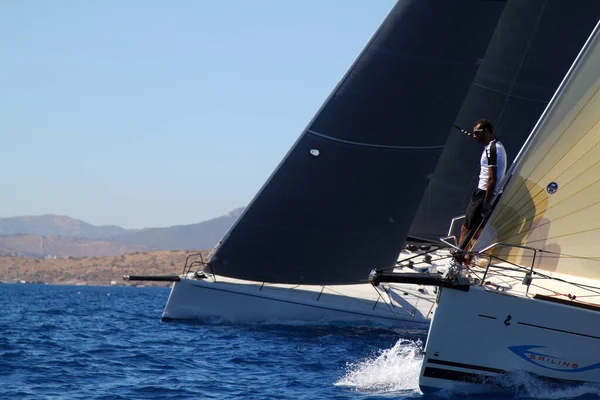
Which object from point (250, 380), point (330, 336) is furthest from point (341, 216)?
point (250, 380)

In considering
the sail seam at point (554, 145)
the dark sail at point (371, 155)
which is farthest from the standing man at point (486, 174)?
the dark sail at point (371, 155)

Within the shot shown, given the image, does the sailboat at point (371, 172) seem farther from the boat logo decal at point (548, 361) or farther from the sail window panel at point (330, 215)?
the boat logo decal at point (548, 361)

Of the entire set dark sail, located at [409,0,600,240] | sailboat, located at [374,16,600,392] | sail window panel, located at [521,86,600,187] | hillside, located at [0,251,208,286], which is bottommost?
hillside, located at [0,251,208,286]

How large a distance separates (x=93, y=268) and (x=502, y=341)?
5623 inches

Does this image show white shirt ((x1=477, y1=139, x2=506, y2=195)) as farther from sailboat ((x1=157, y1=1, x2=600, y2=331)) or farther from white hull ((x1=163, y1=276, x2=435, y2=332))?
white hull ((x1=163, y1=276, x2=435, y2=332))

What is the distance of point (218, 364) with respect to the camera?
14914 millimetres

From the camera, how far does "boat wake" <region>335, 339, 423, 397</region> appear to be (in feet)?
41.4

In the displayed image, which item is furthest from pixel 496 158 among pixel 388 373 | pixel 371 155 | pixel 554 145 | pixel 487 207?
pixel 371 155

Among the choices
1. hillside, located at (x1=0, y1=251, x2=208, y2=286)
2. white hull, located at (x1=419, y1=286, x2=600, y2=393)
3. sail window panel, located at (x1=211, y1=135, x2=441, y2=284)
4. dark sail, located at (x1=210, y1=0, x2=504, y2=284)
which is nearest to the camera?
white hull, located at (x1=419, y1=286, x2=600, y2=393)

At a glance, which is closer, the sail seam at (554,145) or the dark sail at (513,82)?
the sail seam at (554,145)

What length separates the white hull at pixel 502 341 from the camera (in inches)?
455

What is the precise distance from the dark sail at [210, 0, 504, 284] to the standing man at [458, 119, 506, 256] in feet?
20.7

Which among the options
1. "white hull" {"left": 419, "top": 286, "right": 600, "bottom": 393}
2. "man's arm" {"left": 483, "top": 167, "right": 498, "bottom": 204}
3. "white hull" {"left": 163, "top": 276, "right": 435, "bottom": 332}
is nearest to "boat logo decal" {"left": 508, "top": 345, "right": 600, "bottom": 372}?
"white hull" {"left": 419, "top": 286, "right": 600, "bottom": 393}

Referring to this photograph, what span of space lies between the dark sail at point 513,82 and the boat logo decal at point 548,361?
9.68 meters
